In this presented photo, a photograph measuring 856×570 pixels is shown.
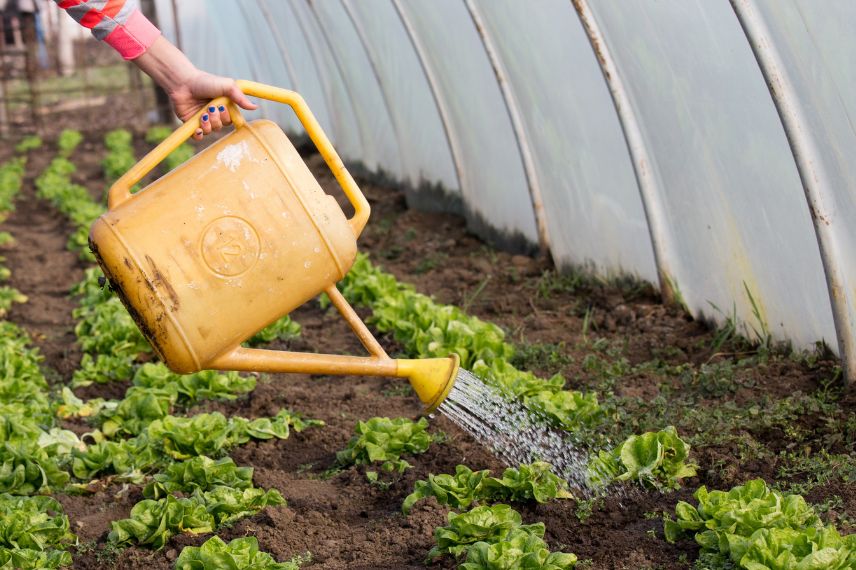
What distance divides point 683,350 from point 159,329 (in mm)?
2884

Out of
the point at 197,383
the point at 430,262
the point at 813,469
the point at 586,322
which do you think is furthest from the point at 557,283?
the point at 813,469

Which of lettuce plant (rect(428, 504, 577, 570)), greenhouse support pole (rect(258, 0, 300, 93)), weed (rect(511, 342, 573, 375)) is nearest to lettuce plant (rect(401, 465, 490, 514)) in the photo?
lettuce plant (rect(428, 504, 577, 570))

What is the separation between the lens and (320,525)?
131 inches

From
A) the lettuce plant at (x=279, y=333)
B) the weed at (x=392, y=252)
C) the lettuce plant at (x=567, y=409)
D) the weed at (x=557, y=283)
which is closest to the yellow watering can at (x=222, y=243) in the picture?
the lettuce plant at (x=567, y=409)

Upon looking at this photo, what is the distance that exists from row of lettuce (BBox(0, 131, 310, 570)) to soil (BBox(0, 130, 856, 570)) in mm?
74

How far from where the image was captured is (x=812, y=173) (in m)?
3.91

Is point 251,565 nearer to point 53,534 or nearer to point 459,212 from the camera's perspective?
point 53,534

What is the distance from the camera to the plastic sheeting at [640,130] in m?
4.00

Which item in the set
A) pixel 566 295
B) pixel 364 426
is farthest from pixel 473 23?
pixel 364 426

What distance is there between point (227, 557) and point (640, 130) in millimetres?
3182

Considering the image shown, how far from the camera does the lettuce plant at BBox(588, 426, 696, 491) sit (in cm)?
332

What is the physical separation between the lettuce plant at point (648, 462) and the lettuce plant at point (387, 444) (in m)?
0.68

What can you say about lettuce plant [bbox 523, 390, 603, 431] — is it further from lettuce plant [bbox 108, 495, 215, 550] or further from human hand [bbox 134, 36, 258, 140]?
human hand [bbox 134, 36, 258, 140]

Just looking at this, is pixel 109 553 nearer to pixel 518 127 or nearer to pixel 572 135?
pixel 572 135
